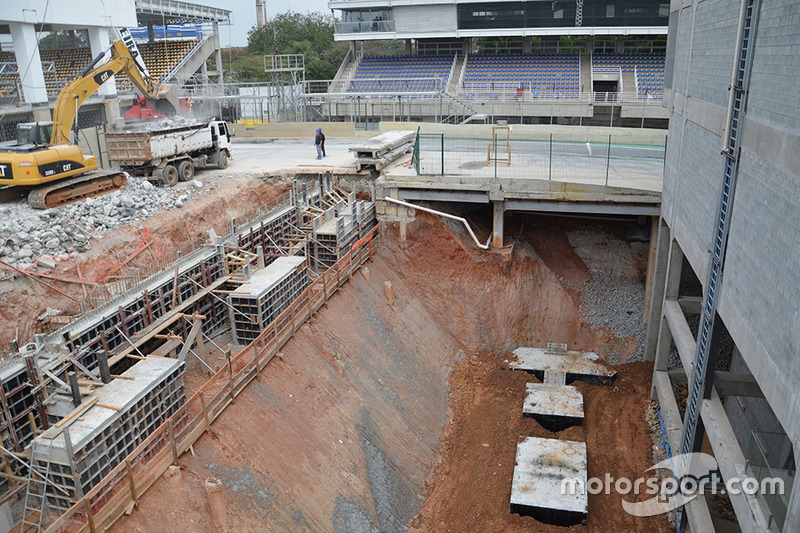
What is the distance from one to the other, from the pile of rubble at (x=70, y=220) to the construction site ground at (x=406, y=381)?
0.51 m

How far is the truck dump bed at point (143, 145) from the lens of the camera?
22891mm

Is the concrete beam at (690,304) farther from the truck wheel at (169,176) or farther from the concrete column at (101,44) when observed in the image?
the concrete column at (101,44)

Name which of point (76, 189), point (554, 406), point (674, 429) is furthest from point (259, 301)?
point (674, 429)

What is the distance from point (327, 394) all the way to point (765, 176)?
10.6m

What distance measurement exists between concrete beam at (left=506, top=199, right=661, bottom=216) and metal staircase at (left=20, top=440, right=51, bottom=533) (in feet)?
54.2

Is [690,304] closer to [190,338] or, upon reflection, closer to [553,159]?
[553,159]

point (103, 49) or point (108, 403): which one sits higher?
point (103, 49)

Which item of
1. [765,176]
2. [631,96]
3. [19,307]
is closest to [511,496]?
[765,176]

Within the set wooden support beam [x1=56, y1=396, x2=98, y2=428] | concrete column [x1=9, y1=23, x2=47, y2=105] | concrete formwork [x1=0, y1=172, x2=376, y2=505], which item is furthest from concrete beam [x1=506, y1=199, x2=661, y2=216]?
concrete column [x1=9, y1=23, x2=47, y2=105]

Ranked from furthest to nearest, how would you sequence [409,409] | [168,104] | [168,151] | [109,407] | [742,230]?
[168,104] < [168,151] < [409,409] < [109,407] < [742,230]

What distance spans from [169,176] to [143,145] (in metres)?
1.72

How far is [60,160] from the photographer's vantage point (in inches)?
792

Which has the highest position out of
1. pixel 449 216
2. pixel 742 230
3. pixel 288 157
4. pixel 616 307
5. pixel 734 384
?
pixel 742 230

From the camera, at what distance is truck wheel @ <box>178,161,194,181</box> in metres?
24.6
